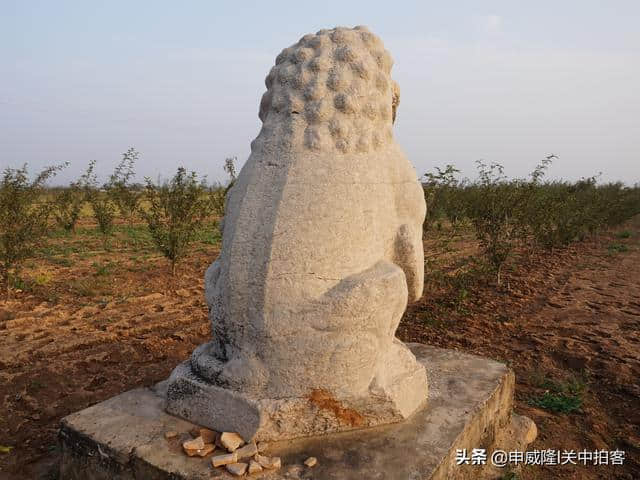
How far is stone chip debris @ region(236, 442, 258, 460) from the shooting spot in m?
2.15

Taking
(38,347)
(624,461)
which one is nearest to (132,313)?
(38,347)

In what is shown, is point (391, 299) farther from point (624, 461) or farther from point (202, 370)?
point (624, 461)

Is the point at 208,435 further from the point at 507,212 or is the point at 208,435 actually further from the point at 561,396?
the point at 507,212

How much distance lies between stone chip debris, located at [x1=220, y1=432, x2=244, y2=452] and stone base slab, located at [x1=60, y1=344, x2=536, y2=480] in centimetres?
10

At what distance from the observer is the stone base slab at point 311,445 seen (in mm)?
2100

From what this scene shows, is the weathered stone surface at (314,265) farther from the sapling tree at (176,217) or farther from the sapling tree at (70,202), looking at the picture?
the sapling tree at (70,202)

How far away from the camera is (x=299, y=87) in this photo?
95.1 inches

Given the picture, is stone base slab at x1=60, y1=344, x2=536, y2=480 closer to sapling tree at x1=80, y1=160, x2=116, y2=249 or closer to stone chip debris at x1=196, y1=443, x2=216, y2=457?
stone chip debris at x1=196, y1=443, x2=216, y2=457

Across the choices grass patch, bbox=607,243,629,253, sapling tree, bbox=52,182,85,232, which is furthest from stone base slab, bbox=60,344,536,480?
sapling tree, bbox=52,182,85,232

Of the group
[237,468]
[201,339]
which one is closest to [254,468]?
[237,468]

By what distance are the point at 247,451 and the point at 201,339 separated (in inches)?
129

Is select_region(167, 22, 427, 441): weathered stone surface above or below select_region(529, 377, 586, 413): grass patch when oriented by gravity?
above

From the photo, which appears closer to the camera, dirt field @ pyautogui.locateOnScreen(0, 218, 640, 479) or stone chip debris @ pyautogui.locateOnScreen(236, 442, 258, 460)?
stone chip debris @ pyautogui.locateOnScreen(236, 442, 258, 460)

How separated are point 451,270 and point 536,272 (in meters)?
1.58
